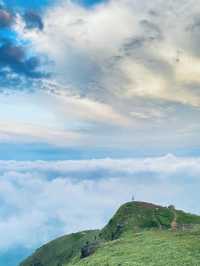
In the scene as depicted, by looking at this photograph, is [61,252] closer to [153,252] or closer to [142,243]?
[142,243]

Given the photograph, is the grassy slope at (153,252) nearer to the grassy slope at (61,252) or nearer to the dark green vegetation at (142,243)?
the dark green vegetation at (142,243)

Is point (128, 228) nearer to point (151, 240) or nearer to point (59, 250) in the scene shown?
point (151, 240)

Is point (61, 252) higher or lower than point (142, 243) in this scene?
higher

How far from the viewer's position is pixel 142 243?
93.2m

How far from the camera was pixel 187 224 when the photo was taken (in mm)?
142000

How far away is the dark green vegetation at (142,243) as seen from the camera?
247ft

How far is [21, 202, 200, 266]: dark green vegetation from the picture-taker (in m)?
75.2

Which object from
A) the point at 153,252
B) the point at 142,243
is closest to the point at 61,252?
the point at 142,243

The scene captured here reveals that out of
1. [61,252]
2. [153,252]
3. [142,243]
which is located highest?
[61,252]

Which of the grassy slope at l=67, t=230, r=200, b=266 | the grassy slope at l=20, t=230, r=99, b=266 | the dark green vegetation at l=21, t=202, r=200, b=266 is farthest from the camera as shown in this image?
the grassy slope at l=20, t=230, r=99, b=266

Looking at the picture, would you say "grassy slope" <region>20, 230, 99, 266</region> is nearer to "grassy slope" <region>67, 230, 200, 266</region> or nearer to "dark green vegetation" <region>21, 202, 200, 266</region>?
"dark green vegetation" <region>21, 202, 200, 266</region>

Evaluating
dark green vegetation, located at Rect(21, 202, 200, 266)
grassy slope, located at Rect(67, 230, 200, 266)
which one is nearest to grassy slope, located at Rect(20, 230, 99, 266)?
dark green vegetation, located at Rect(21, 202, 200, 266)

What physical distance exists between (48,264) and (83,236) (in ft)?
70.8

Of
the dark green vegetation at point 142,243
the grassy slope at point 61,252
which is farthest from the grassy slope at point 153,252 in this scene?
the grassy slope at point 61,252
